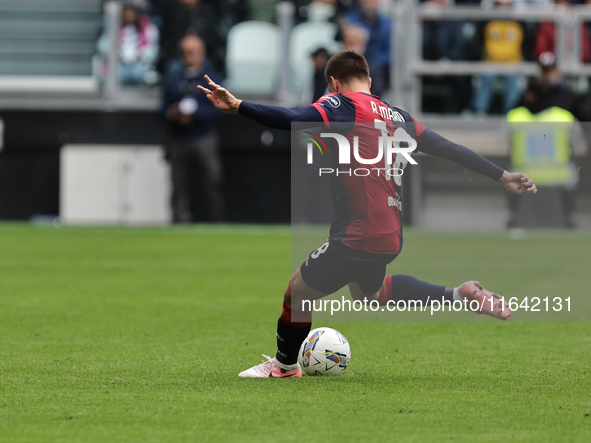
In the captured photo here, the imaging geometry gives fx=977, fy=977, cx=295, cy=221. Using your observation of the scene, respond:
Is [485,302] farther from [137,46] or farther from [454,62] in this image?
[137,46]

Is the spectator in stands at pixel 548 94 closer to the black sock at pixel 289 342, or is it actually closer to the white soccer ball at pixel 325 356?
the white soccer ball at pixel 325 356

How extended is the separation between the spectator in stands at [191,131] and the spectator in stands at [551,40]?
5.05 m

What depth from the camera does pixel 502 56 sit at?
49.0 ft

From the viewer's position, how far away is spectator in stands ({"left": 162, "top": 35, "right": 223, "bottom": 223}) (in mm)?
14109

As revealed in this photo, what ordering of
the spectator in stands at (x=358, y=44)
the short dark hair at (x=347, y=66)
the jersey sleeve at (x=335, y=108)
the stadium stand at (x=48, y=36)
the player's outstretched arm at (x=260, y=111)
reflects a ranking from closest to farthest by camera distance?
the player's outstretched arm at (x=260, y=111) → the jersey sleeve at (x=335, y=108) → the short dark hair at (x=347, y=66) → the spectator in stands at (x=358, y=44) → the stadium stand at (x=48, y=36)

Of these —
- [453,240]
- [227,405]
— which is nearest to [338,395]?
[227,405]

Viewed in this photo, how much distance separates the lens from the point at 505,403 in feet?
13.7

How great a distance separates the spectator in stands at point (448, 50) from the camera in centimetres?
1495

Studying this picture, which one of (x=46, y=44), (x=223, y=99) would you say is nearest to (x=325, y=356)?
(x=223, y=99)

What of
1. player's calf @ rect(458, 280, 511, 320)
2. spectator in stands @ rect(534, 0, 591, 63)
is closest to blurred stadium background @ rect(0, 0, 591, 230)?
spectator in stands @ rect(534, 0, 591, 63)

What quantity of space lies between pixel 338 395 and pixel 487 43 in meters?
11.5

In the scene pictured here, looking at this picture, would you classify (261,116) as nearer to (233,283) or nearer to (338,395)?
(338,395)

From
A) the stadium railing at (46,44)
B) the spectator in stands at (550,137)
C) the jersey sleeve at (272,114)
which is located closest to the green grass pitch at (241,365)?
the jersey sleeve at (272,114)

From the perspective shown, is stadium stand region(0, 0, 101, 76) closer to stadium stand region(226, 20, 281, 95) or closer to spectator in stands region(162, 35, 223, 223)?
stadium stand region(226, 20, 281, 95)
